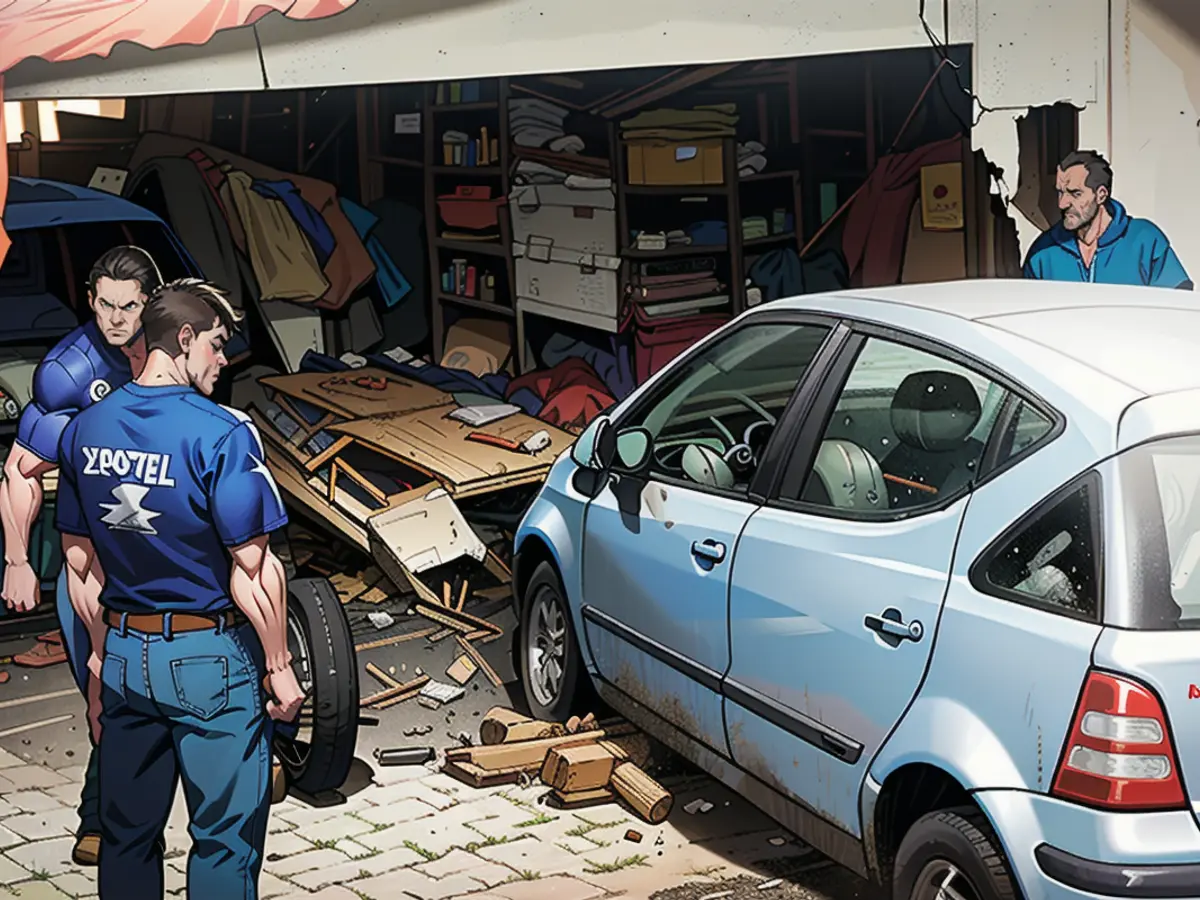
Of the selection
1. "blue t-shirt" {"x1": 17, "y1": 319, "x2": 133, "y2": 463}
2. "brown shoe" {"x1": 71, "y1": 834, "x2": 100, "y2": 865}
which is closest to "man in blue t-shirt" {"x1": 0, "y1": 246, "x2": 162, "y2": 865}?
"blue t-shirt" {"x1": 17, "y1": 319, "x2": 133, "y2": 463}

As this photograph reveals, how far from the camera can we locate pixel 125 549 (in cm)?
434

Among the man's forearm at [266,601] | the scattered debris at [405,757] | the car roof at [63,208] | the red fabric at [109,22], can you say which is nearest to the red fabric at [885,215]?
the car roof at [63,208]

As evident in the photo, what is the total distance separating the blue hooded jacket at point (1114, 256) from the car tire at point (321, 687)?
11.9ft

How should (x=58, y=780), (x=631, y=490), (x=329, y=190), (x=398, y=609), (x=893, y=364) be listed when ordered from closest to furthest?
(x=893, y=364) → (x=631, y=490) → (x=58, y=780) → (x=398, y=609) → (x=329, y=190)

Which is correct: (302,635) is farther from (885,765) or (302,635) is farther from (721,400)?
(885,765)

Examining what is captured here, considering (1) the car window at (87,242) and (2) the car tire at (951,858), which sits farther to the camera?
(1) the car window at (87,242)

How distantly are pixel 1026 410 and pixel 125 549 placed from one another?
241 centimetres

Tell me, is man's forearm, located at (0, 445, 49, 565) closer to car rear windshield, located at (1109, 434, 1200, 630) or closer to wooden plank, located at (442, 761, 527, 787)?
wooden plank, located at (442, 761, 527, 787)

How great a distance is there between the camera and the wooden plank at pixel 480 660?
276 inches

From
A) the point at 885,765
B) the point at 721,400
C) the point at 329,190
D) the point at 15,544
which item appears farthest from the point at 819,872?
the point at 329,190

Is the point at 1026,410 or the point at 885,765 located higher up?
the point at 1026,410

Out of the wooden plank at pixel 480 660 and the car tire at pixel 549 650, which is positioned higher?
the car tire at pixel 549 650

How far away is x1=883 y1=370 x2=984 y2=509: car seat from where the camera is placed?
438cm

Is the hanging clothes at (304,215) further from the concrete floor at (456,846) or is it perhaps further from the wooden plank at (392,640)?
the concrete floor at (456,846)
